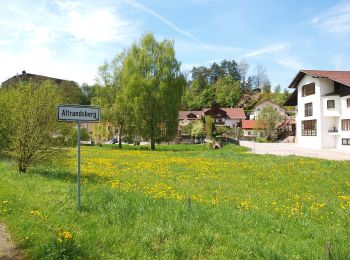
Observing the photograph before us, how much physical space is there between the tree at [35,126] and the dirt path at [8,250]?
950cm

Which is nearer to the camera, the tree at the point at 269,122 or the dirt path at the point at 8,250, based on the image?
the dirt path at the point at 8,250

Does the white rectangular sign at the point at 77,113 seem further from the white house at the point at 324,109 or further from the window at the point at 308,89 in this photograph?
the window at the point at 308,89

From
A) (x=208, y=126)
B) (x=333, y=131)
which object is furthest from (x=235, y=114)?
(x=333, y=131)

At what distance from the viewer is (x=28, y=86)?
16781 mm

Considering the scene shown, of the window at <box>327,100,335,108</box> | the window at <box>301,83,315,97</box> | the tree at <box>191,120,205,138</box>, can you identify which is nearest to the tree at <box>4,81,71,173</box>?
the window at <box>327,100,335,108</box>

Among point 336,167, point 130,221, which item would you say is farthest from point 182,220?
point 336,167

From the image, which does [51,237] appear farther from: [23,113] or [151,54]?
[151,54]

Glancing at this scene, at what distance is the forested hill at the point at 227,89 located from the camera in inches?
6024

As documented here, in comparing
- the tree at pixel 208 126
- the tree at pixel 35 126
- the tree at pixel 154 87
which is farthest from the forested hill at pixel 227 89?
the tree at pixel 35 126

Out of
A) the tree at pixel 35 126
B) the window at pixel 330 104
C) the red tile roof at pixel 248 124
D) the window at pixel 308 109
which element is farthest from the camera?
the red tile roof at pixel 248 124

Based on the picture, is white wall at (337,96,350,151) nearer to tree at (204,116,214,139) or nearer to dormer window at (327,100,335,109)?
dormer window at (327,100,335,109)

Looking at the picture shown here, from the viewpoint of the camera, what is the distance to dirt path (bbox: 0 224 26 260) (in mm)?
6000

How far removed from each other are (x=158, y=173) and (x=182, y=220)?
1165cm

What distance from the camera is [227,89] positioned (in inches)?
6107
